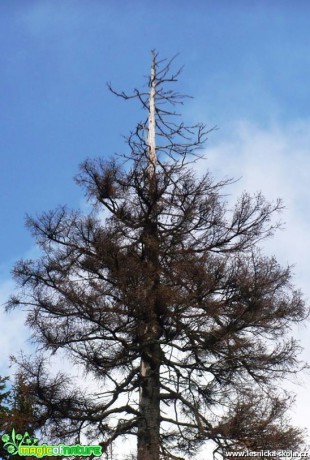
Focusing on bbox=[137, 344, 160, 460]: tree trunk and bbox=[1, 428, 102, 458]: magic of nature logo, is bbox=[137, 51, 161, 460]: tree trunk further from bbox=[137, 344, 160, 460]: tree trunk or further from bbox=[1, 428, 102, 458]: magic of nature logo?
bbox=[1, 428, 102, 458]: magic of nature logo

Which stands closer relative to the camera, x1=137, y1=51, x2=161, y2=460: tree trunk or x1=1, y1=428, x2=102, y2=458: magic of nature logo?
x1=1, y1=428, x2=102, y2=458: magic of nature logo

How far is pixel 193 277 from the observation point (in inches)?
480

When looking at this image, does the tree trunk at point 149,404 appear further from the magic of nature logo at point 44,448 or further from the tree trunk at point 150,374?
the magic of nature logo at point 44,448

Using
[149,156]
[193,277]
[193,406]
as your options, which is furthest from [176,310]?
[149,156]

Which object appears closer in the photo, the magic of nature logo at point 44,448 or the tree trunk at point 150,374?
the magic of nature logo at point 44,448

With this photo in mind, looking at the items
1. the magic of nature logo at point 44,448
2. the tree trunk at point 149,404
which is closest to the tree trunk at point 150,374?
the tree trunk at point 149,404

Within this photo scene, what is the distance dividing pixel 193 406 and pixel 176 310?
1.81 m

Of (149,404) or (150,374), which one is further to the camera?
(150,374)

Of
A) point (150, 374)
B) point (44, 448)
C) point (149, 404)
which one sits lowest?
point (44, 448)

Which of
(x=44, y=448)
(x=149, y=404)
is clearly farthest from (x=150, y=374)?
(x=44, y=448)

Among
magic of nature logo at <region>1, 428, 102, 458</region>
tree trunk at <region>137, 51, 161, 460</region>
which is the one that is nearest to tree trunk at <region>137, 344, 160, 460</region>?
tree trunk at <region>137, 51, 161, 460</region>

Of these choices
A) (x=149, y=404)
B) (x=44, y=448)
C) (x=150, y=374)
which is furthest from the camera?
(x=150, y=374)

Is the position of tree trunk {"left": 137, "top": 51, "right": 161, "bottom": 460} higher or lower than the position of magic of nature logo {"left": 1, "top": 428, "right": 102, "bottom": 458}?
higher

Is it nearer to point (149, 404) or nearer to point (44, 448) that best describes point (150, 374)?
point (149, 404)
